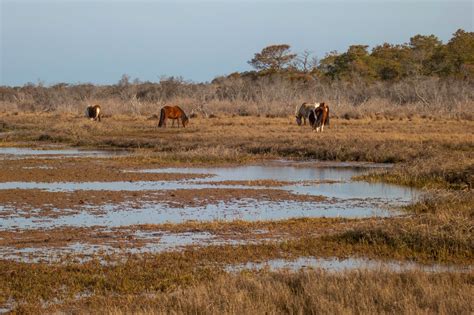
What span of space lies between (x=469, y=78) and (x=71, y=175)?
137 feet

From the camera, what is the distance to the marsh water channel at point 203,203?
11703 mm

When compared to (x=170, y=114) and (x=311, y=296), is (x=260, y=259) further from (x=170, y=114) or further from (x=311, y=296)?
(x=170, y=114)

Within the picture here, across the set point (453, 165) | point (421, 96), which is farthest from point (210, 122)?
point (453, 165)

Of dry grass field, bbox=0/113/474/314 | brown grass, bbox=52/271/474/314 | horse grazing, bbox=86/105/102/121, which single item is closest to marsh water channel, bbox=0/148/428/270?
dry grass field, bbox=0/113/474/314

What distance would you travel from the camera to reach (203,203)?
15.8 metres

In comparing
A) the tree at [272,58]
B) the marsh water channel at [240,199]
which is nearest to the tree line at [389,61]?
the tree at [272,58]

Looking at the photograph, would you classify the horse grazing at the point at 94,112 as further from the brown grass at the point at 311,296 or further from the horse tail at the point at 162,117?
the brown grass at the point at 311,296

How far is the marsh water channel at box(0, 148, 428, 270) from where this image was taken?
11.7 m

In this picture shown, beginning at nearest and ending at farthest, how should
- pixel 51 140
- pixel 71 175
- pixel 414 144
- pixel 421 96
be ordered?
pixel 71 175 < pixel 414 144 < pixel 51 140 < pixel 421 96

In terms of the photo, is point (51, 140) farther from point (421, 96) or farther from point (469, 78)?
point (469, 78)

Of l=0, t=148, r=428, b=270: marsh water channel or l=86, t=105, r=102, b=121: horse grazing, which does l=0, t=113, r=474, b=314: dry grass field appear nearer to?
l=0, t=148, r=428, b=270: marsh water channel

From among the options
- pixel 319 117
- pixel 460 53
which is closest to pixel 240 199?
pixel 319 117

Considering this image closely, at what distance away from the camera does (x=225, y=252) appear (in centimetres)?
1071

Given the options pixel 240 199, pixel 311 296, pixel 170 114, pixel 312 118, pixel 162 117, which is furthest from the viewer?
pixel 170 114
